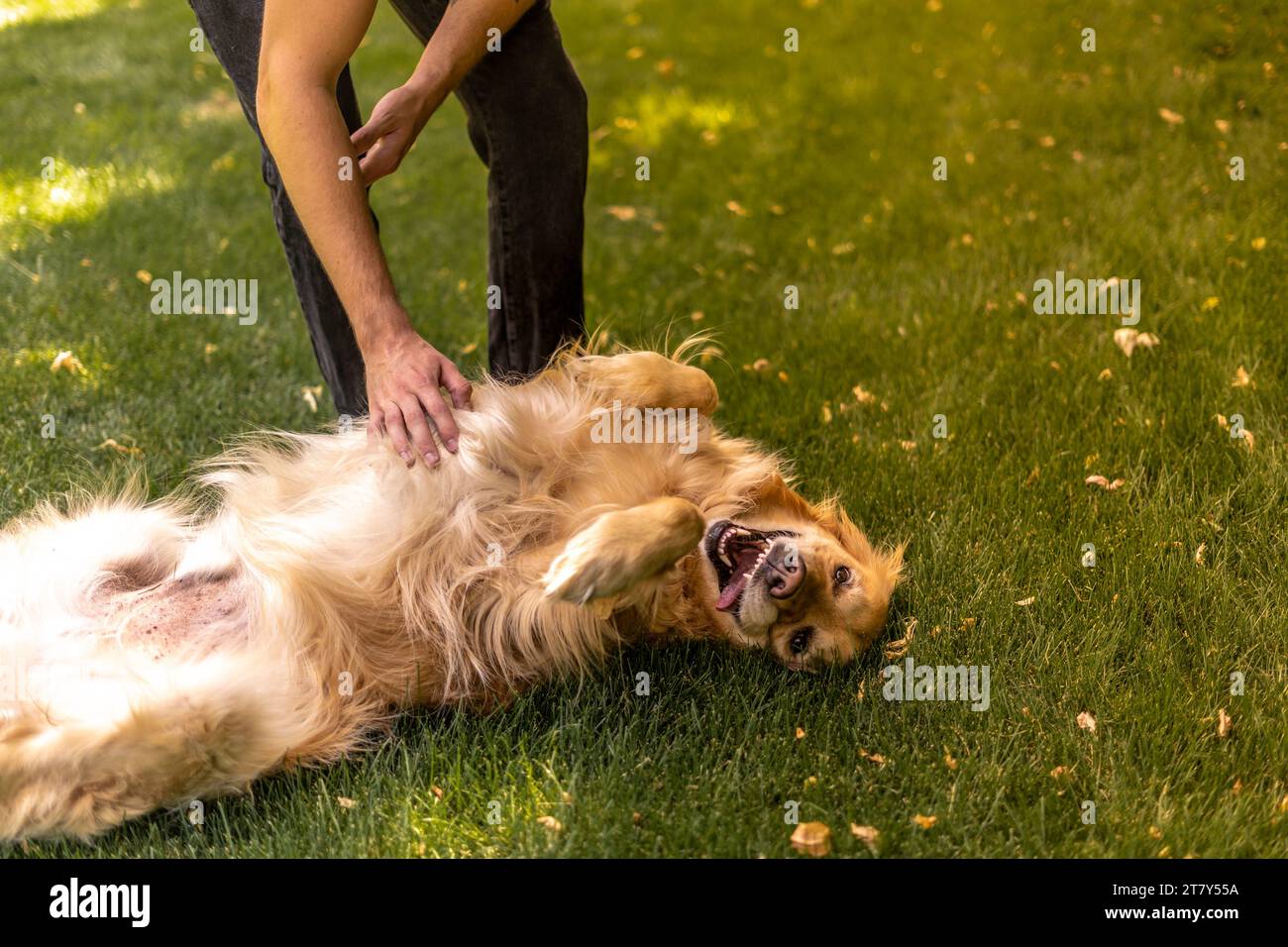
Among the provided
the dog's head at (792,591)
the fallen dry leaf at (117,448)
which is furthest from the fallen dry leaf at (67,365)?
the dog's head at (792,591)

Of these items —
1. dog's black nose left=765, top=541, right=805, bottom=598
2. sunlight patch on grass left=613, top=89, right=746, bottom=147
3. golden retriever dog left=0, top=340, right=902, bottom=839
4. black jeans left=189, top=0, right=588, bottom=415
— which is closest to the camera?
golden retriever dog left=0, top=340, right=902, bottom=839

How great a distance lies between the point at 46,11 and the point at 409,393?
29.4ft

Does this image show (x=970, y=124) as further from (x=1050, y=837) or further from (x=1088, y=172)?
(x=1050, y=837)

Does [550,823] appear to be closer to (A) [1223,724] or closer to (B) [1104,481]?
(A) [1223,724]

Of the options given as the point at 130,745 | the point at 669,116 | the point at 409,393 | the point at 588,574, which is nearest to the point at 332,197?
the point at 409,393

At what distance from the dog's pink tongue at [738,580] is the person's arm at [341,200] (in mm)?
877

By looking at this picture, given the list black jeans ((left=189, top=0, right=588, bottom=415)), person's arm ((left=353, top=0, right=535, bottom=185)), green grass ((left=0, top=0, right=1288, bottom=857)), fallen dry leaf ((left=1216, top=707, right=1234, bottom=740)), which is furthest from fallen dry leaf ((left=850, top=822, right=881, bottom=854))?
person's arm ((left=353, top=0, right=535, bottom=185))

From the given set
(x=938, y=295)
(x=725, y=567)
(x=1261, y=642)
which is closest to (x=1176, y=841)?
(x=1261, y=642)

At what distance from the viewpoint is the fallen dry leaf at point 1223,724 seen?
2.86 metres

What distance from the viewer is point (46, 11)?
31.7 ft

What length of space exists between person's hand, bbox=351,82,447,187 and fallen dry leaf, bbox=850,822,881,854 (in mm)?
2345

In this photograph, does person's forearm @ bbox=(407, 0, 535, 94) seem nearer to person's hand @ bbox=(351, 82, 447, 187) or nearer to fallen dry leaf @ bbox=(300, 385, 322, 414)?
person's hand @ bbox=(351, 82, 447, 187)

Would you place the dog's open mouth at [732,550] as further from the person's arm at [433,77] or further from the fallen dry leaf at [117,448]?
the fallen dry leaf at [117,448]

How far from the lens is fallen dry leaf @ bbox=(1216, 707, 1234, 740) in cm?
286
